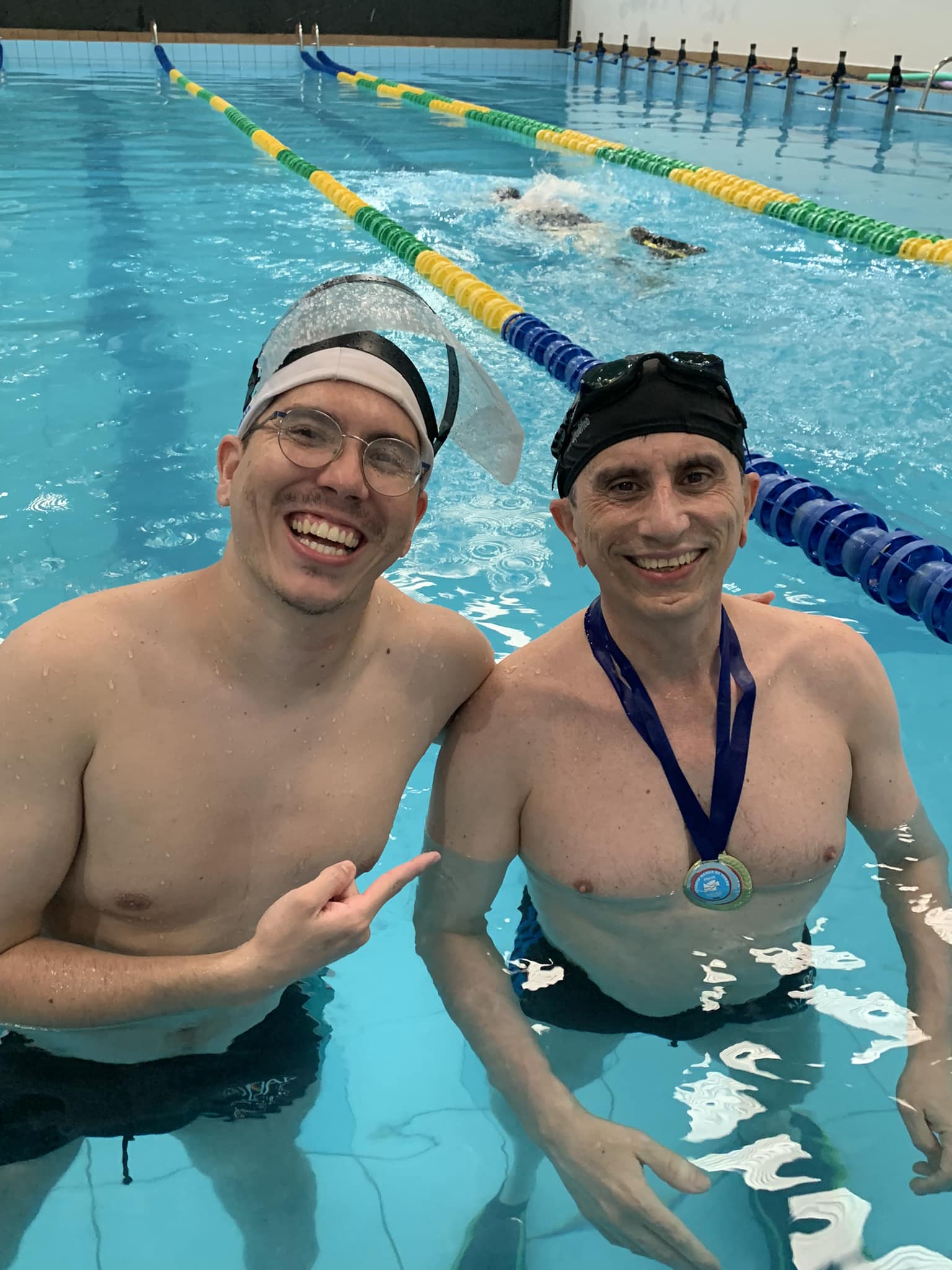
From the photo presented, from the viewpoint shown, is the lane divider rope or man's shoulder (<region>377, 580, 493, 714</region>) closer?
man's shoulder (<region>377, 580, 493, 714</region>)

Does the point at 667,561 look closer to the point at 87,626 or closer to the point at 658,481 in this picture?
the point at 658,481

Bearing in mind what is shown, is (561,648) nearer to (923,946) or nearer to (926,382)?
(923,946)

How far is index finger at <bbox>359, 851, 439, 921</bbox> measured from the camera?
178cm

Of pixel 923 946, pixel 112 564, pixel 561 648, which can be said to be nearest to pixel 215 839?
pixel 561 648

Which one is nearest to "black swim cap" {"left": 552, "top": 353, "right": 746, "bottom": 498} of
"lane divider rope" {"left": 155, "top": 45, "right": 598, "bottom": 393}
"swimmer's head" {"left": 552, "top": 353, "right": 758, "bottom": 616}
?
"swimmer's head" {"left": 552, "top": 353, "right": 758, "bottom": 616}

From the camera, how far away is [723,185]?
11.2 m

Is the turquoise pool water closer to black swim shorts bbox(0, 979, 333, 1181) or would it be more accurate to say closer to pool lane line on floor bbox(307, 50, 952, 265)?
black swim shorts bbox(0, 979, 333, 1181)

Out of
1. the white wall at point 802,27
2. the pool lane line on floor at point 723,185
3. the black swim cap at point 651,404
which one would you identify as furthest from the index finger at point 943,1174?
the white wall at point 802,27

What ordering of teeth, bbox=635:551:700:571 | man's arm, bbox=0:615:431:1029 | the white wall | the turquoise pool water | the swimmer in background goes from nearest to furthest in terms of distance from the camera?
1. man's arm, bbox=0:615:431:1029
2. teeth, bbox=635:551:700:571
3. the turquoise pool water
4. the swimmer in background
5. the white wall

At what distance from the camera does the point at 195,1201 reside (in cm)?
223

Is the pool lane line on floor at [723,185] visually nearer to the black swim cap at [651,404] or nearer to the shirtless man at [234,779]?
the black swim cap at [651,404]

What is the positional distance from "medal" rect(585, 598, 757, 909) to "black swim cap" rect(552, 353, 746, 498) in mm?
372

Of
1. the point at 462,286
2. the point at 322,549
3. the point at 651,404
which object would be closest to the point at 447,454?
the point at 462,286

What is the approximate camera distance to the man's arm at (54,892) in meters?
1.75
